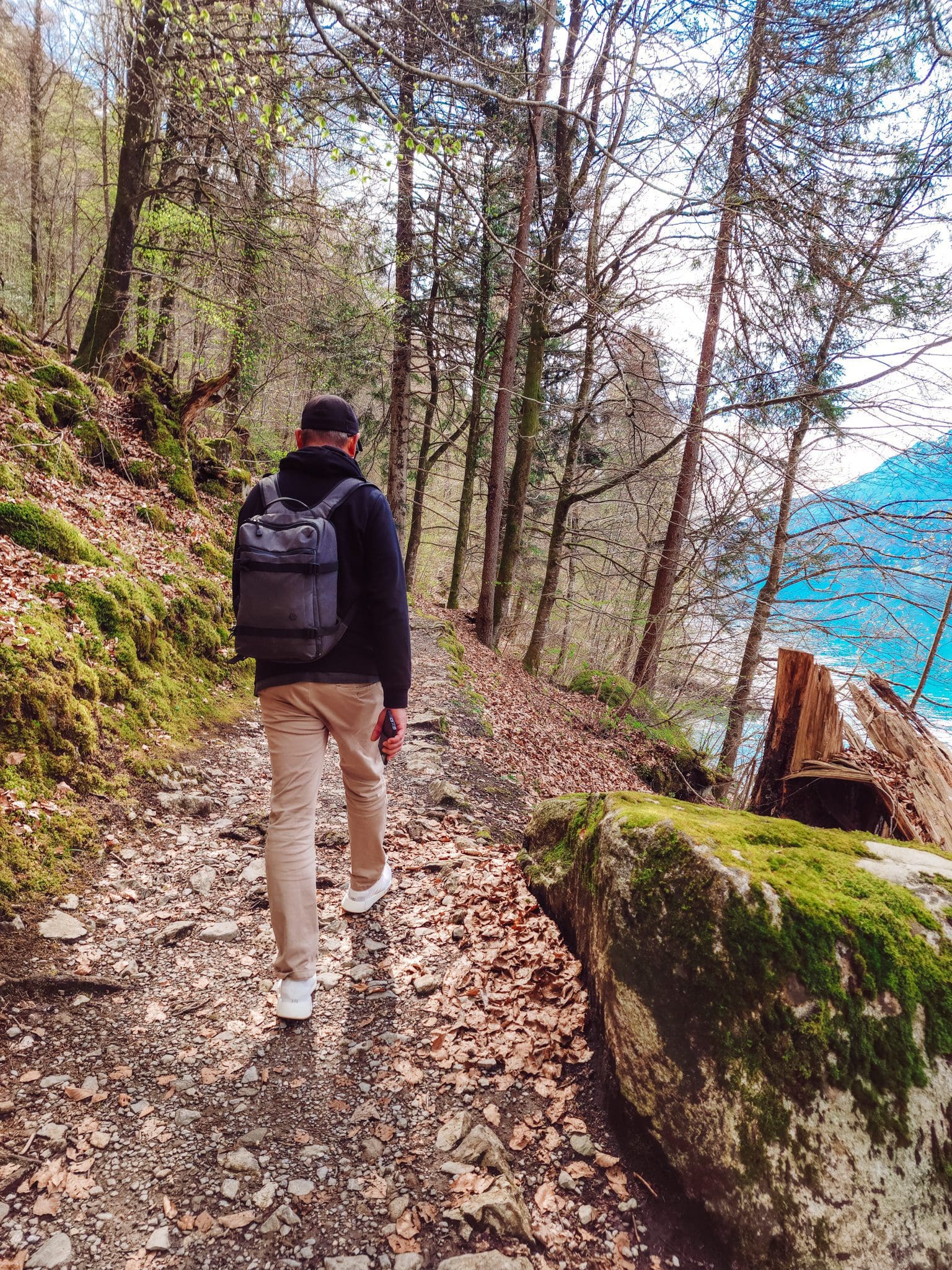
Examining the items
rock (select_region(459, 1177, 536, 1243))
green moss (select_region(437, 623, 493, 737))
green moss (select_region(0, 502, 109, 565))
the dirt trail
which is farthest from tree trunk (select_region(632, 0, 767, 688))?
rock (select_region(459, 1177, 536, 1243))

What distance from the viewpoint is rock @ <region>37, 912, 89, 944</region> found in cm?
286

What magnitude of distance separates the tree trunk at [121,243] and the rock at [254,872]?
8.28m

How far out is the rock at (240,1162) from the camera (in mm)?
2121

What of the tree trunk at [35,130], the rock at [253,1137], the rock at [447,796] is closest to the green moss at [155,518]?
the rock at [447,796]

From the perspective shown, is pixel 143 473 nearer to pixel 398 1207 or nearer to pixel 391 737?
pixel 391 737

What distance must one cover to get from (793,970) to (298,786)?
79.9 inches

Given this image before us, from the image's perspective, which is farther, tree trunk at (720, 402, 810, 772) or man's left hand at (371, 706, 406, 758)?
tree trunk at (720, 402, 810, 772)

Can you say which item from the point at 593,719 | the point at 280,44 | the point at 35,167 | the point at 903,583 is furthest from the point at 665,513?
the point at 35,167

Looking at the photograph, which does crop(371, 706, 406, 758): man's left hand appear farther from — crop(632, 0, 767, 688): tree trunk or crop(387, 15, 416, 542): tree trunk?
crop(387, 15, 416, 542): tree trunk

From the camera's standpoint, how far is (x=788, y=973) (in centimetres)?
197

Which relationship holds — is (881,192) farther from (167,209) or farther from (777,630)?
(167,209)

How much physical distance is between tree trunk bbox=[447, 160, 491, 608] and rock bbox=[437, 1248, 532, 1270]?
34.0 feet

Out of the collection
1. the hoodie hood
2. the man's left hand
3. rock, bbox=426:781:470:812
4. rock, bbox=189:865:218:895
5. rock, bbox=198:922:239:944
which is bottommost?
rock, bbox=426:781:470:812

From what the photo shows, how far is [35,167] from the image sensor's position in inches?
551
